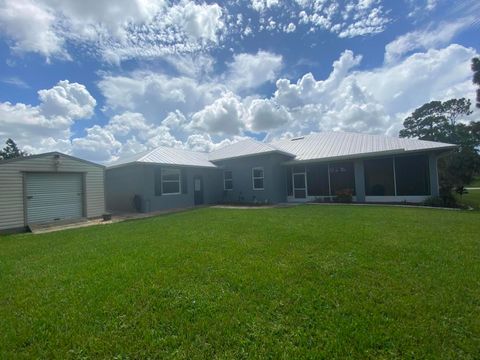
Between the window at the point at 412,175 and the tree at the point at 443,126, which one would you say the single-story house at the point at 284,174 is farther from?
the tree at the point at 443,126

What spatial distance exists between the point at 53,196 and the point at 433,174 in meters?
18.7

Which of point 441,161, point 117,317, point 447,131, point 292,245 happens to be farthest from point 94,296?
point 447,131

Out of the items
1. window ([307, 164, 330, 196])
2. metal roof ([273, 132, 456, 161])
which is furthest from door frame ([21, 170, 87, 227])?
window ([307, 164, 330, 196])

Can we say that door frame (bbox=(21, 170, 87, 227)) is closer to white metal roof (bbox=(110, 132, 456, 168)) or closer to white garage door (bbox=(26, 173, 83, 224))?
white garage door (bbox=(26, 173, 83, 224))

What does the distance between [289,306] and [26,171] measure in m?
12.2

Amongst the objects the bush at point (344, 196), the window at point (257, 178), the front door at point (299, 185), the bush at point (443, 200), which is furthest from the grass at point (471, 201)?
the window at point (257, 178)

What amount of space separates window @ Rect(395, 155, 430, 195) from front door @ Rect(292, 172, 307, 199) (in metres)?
5.24

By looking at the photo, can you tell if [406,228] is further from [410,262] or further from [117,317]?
[117,317]

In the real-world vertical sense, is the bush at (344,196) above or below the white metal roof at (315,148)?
below

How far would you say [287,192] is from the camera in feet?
56.5

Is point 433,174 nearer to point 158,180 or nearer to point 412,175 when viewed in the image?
point 412,175

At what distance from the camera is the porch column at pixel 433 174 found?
12734mm

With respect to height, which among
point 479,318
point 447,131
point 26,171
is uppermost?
point 447,131

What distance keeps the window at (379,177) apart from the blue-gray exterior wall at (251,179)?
199 inches
